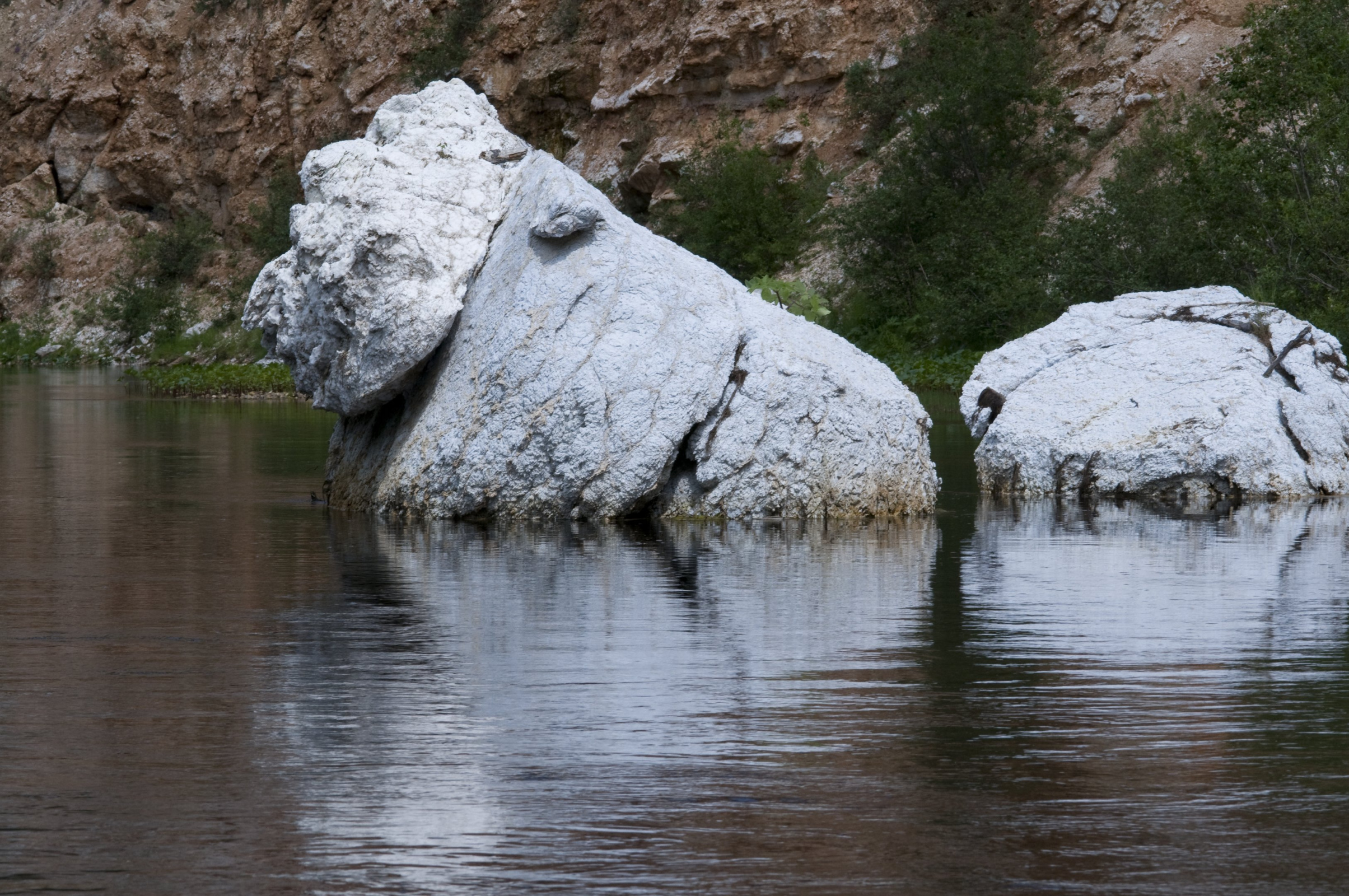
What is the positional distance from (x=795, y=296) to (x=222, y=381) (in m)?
14.6

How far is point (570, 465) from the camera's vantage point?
14727mm

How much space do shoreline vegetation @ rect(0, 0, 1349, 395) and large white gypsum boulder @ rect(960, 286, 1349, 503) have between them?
26.7ft

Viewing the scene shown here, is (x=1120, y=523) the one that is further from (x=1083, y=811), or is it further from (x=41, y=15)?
(x=41, y=15)

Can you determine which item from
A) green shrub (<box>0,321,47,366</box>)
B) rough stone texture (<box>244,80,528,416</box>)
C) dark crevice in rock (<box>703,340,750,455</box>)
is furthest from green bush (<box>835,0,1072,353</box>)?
green shrub (<box>0,321,47,366</box>)

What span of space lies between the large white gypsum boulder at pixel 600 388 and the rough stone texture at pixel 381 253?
0.04m

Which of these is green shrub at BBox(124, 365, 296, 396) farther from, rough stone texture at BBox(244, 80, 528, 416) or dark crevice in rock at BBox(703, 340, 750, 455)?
dark crevice in rock at BBox(703, 340, 750, 455)

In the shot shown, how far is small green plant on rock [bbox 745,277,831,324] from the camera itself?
128 feet

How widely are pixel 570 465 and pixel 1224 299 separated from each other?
7955mm

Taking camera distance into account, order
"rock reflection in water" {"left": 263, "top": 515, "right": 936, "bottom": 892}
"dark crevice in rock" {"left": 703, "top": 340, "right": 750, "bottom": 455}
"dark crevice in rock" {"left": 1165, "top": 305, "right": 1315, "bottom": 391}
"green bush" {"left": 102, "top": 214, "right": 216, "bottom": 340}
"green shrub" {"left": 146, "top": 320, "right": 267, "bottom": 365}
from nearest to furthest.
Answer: "rock reflection in water" {"left": 263, "top": 515, "right": 936, "bottom": 892}
"dark crevice in rock" {"left": 703, "top": 340, "right": 750, "bottom": 455}
"dark crevice in rock" {"left": 1165, "top": 305, "right": 1315, "bottom": 391}
"green shrub" {"left": 146, "top": 320, "right": 267, "bottom": 365}
"green bush" {"left": 102, "top": 214, "right": 216, "bottom": 340}

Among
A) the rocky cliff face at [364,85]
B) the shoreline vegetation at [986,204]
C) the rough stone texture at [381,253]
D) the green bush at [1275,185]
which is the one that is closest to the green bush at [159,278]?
the shoreline vegetation at [986,204]

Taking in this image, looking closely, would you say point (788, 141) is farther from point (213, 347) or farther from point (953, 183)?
point (213, 347)

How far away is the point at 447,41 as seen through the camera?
6281cm

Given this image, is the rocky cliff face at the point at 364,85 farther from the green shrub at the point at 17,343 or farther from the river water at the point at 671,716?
the river water at the point at 671,716

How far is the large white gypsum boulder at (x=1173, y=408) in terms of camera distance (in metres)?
16.8
